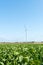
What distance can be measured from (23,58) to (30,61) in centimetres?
12

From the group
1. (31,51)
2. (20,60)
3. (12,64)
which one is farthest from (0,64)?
(31,51)

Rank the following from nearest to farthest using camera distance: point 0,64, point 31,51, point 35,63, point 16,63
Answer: point 35,63, point 16,63, point 0,64, point 31,51

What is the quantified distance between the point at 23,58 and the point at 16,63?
387 millimetres

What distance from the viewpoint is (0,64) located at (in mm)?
3244

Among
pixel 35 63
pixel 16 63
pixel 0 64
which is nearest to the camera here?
pixel 35 63

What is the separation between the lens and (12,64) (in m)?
3.16

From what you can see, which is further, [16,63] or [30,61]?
[16,63]

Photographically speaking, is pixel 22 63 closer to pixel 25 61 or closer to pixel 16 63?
pixel 25 61

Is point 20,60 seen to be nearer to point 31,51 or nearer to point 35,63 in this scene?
point 35,63

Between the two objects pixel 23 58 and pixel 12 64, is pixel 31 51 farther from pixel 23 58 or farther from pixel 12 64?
pixel 23 58

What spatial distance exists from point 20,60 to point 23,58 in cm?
6

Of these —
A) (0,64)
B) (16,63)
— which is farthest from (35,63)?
(0,64)

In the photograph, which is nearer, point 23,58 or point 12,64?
point 23,58

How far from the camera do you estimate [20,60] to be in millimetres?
2688
